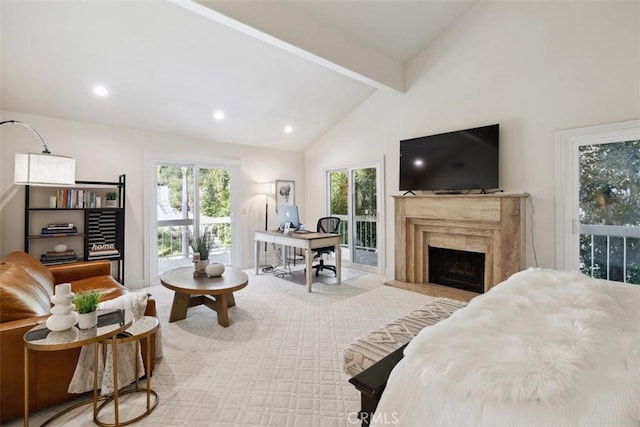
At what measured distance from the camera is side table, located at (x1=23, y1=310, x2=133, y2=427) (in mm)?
1489

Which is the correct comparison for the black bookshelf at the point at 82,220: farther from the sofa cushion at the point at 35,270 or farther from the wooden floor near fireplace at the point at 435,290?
the wooden floor near fireplace at the point at 435,290

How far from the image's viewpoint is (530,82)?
3.50 m

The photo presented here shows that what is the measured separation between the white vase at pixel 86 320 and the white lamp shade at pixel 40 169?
4.87 ft

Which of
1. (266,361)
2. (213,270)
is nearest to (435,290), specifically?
(266,361)

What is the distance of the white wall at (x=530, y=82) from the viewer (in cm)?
300

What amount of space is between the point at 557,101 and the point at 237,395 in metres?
4.16

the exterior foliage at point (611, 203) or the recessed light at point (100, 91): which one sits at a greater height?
the recessed light at point (100, 91)

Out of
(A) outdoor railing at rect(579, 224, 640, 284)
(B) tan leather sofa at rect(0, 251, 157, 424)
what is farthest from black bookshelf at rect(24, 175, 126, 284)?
(A) outdoor railing at rect(579, 224, 640, 284)

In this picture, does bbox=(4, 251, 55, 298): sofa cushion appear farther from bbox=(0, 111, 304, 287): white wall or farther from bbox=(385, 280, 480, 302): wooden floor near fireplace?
bbox=(385, 280, 480, 302): wooden floor near fireplace

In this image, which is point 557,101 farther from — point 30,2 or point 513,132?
point 30,2

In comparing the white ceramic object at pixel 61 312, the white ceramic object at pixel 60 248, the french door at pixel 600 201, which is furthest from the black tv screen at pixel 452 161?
the white ceramic object at pixel 60 248

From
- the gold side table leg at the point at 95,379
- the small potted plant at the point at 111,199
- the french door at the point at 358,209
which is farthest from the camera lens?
the french door at the point at 358,209

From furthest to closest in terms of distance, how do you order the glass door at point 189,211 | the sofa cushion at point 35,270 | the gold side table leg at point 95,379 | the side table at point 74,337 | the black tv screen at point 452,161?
1. the glass door at point 189,211
2. the black tv screen at point 452,161
3. the sofa cushion at point 35,270
4. the gold side table leg at point 95,379
5. the side table at point 74,337

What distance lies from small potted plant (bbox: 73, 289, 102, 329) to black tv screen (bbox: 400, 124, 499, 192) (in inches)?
154
